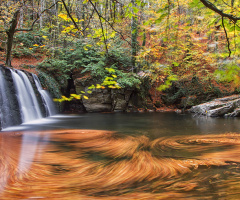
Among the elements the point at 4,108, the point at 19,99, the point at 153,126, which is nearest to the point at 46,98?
the point at 19,99

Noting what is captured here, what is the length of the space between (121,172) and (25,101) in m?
7.38

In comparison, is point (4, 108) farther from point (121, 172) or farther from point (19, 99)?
point (121, 172)

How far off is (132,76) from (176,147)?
9.44 metres

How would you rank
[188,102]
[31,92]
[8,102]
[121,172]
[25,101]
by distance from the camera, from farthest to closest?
[188,102], [31,92], [25,101], [8,102], [121,172]

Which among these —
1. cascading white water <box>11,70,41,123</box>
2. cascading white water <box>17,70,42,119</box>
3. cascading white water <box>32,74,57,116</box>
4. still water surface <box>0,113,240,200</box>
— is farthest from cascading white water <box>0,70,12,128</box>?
still water surface <box>0,113,240,200</box>

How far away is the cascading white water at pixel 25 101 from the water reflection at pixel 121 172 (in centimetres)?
492

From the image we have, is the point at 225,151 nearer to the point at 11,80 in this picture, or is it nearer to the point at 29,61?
the point at 11,80

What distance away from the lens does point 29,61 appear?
12992 millimetres

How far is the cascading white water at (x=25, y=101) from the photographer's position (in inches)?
291

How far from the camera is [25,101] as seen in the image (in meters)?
7.75

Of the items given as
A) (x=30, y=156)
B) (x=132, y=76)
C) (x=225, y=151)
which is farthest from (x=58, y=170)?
(x=132, y=76)

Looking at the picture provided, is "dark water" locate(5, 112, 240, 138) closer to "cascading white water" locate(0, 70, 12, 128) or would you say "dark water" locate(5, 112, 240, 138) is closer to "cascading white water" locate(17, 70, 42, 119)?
"cascading white water" locate(0, 70, 12, 128)

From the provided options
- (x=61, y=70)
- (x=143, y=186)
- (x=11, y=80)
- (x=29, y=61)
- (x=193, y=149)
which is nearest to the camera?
(x=143, y=186)

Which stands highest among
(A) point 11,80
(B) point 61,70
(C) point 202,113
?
(B) point 61,70
